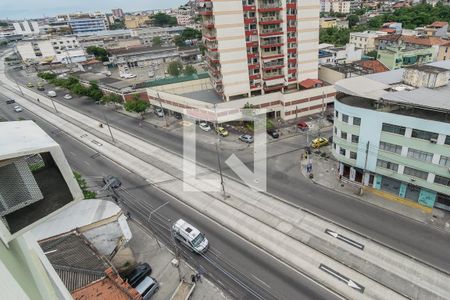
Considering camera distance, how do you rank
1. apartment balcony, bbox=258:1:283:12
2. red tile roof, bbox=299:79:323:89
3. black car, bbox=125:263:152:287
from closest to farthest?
1. black car, bbox=125:263:152:287
2. apartment balcony, bbox=258:1:283:12
3. red tile roof, bbox=299:79:323:89

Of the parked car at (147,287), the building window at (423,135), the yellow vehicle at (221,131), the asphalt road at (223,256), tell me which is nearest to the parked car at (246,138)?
the yellow vehicle at (221,131)

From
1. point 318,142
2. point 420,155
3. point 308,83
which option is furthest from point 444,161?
point 308,83

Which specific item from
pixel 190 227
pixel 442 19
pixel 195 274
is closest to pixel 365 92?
pixel 190 227

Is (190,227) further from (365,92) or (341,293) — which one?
(365,92)

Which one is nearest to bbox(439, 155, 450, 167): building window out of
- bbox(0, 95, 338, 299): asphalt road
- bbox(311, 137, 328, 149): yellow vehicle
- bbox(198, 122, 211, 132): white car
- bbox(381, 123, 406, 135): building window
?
bbox(381, 123, 406, 135): building window

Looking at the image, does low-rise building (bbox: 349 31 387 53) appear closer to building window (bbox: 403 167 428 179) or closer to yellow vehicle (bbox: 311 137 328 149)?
yellow vehicle (bbox: 311 137 328 149)

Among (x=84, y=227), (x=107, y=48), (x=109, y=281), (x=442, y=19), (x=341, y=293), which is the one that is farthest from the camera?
(x=107, y=48)
